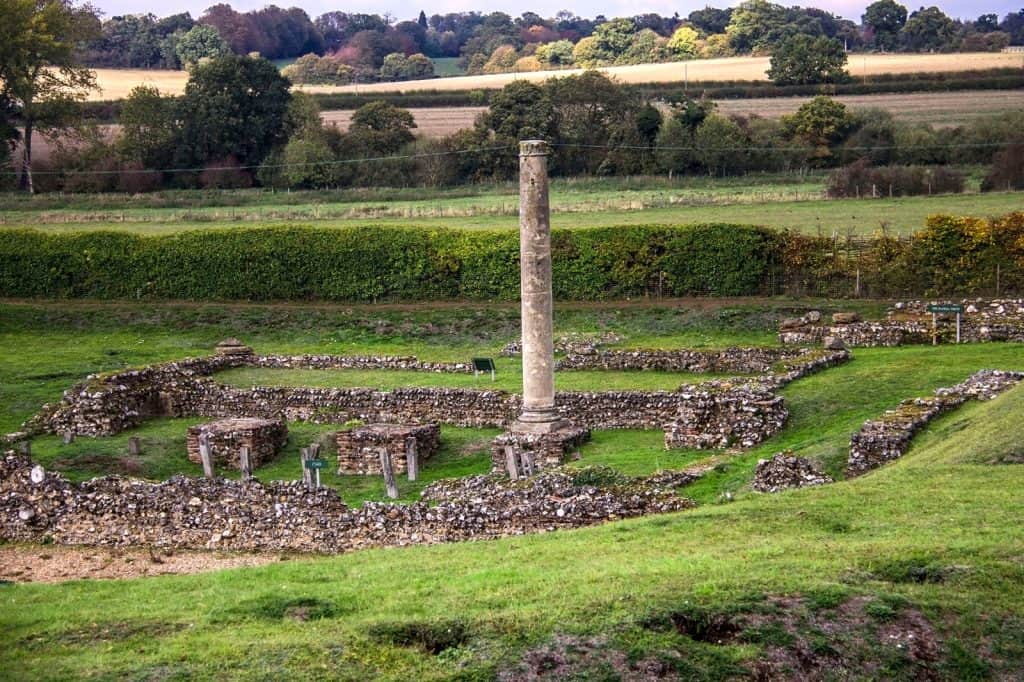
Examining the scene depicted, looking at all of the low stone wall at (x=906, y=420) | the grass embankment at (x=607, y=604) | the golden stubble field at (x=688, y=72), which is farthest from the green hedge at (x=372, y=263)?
the golden stubble field at (x=688, y=72)

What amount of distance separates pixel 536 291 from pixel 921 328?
13.1m

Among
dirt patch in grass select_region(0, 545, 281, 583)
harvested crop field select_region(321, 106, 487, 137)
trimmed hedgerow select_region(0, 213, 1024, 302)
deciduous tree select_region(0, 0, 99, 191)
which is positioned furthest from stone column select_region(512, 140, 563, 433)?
harvested crop field select_region(321, 106, 487, 137)

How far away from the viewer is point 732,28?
156250mm

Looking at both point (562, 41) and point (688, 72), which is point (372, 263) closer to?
point (688, 72)

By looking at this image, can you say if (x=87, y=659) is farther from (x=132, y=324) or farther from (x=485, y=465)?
(x=132, y=324)

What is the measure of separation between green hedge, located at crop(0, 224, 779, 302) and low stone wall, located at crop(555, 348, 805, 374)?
12.0m

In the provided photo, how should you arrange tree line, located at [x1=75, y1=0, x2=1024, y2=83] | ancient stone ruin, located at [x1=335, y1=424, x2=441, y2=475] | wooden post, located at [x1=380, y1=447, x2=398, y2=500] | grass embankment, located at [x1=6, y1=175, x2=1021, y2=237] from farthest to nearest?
tree line, located at [x1=75, y1=0, x2=1024, y2=83] < grass embankment, located at [x1=6, y1=175, x2=1021, y2=237] < ancient stone ruin, located at [x1=335, y1=424, x2=441, y2=475] < wooden post, located at [x1=380, y1=447, x2=398, y2=500]

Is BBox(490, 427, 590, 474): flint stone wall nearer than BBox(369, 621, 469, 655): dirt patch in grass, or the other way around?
BBox(369, 621, 469, 655): dirt patch in grass

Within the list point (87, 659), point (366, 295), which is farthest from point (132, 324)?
point (87, 659)

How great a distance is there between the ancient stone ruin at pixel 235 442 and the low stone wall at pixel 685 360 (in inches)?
383

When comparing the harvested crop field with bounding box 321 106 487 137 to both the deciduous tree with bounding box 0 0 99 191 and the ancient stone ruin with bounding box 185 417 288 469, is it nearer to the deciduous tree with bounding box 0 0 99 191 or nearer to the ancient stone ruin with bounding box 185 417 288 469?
the deciduous tree with bounding box 0 0 99 191

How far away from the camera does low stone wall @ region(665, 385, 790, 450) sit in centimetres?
3181

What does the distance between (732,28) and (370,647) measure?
14552 cm

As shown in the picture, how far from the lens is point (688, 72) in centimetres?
13012
